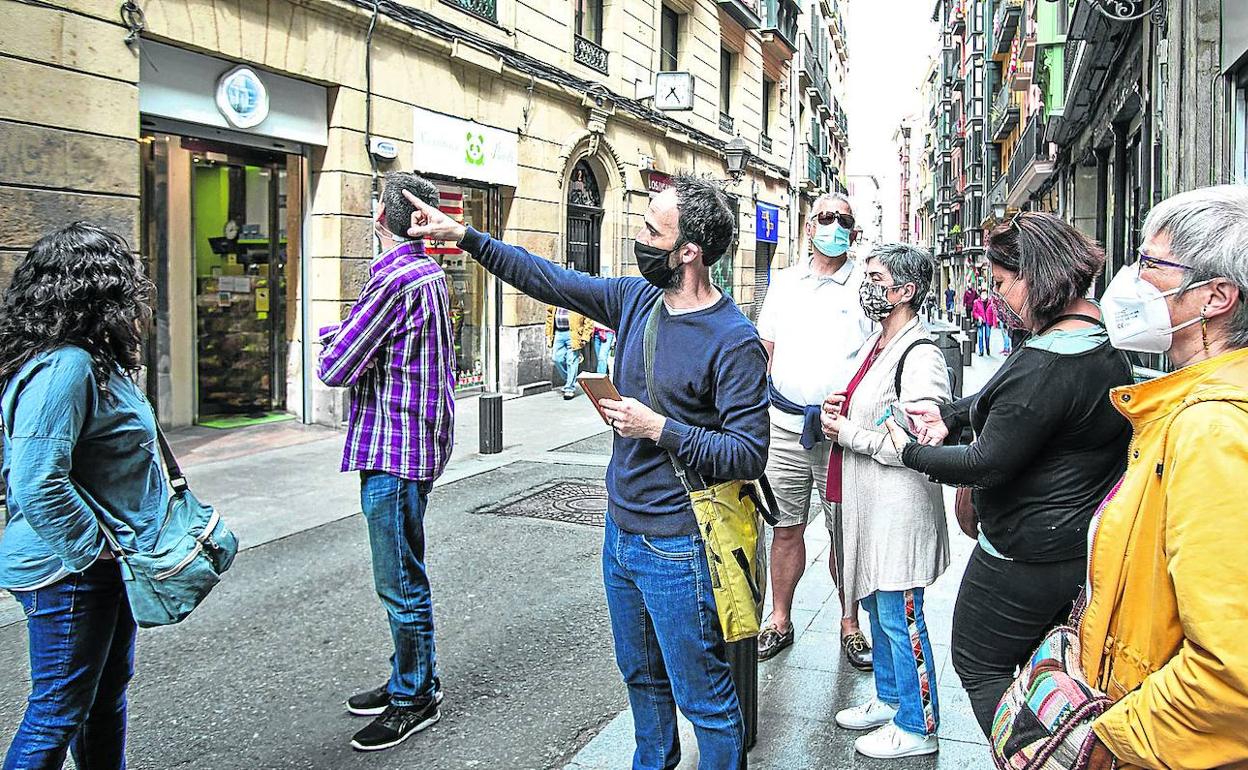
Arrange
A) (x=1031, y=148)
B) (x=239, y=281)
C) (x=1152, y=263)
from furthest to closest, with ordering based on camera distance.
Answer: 1. (x=1031, y=148)
2. (x=239, y=281)
3. (x=1152, y=263)

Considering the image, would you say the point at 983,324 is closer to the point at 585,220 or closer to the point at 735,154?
the point at 735,154

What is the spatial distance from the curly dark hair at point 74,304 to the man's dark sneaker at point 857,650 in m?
3.21

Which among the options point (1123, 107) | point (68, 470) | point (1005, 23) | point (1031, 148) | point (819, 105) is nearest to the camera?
point (68, 470)

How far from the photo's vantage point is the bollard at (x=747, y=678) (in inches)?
138

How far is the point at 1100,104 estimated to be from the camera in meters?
16.7

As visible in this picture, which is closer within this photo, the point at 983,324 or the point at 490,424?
the point at 490,424

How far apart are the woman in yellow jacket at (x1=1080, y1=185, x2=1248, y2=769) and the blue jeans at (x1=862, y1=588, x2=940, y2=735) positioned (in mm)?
1644

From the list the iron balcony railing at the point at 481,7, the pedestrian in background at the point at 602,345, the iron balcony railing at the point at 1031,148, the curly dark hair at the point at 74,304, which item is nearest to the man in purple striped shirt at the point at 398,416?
the curly dark hair at the point at 74,304

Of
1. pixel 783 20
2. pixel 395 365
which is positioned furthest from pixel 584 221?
pixel 783 20

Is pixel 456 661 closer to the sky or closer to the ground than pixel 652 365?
closer to the ground

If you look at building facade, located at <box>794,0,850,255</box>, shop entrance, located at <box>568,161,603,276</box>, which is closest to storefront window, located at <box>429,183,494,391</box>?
shop entrance, located at <box>568,161,603,276</box>

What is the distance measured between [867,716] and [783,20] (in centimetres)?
2796

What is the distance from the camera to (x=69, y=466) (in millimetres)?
2693

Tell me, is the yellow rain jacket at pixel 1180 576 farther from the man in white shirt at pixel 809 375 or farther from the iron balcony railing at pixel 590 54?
the iron balcony railing at pixel 590 54
